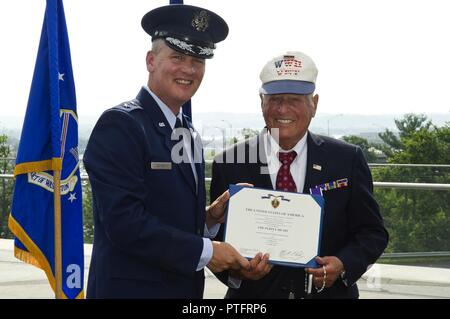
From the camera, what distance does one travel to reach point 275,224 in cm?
240

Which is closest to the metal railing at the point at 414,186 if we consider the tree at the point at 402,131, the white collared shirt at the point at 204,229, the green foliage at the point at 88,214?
the green foliage at the point at 88,214

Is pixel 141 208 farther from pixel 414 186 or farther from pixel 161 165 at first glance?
pixel 414 186

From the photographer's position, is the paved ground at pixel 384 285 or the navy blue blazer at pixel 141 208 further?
the paved ground at pixel 384 285

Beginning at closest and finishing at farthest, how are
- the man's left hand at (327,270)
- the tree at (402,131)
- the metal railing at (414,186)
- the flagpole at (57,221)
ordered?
1. the man's left hand at (327,270)
2. the flagpole at (57,221)
3. the metal railing at (414,186)
4. the tree at (402,131)

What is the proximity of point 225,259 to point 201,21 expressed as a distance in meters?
1.00

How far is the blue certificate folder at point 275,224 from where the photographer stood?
235 centimetres

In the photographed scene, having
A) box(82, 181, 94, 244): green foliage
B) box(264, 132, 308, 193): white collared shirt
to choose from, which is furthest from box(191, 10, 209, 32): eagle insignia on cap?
box(82, 181, 94, 244): green foliage

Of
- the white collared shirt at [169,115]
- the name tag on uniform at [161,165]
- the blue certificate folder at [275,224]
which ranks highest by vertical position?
the white collared shirt at [169,115]

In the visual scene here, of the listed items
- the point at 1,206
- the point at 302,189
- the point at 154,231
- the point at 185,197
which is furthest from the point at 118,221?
the point at 1,206

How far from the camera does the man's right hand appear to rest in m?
2.25
